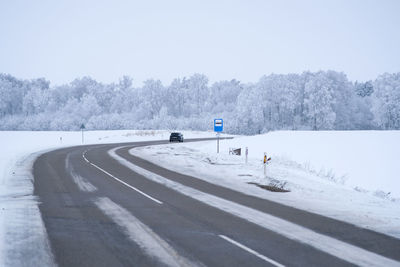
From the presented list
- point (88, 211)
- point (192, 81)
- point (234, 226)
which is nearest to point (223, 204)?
point (234, 226)

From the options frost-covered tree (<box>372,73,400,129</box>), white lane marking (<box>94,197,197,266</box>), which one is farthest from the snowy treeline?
white lane marking (<box>94,197,197,266</box>)

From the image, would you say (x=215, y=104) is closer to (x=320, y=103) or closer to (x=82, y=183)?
(x=320, y=103)

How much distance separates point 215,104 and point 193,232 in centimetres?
12564

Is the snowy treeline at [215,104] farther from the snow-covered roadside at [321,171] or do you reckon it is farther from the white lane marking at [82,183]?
the white lane marking at [82,183]

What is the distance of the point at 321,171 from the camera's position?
21594mm

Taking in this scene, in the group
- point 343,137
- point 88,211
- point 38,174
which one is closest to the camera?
point 88,211

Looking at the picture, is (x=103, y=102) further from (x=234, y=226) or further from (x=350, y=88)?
(x=234, y=226)

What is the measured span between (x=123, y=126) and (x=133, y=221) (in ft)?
332

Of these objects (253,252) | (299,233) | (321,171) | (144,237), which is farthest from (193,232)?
(321,171)

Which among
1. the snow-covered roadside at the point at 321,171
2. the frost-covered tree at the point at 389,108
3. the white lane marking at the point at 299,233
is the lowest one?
the snow-covered roadside at the point at 321,171

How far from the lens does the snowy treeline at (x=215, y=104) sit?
3066 inches

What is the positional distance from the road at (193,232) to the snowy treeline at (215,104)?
69025mm

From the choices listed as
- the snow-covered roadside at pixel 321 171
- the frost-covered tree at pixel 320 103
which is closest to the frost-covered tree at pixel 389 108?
the frost-covered tree at pixel 320 103

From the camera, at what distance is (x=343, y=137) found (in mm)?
29906
